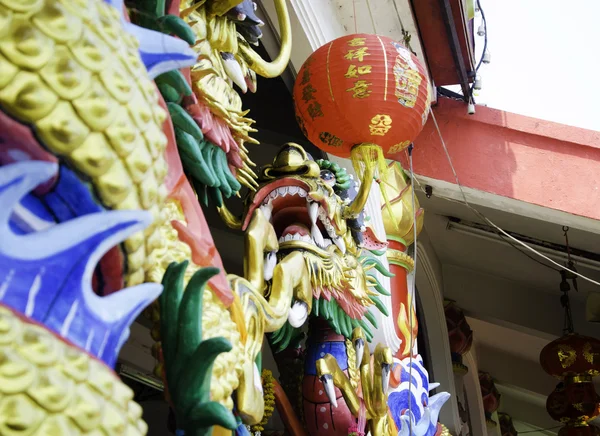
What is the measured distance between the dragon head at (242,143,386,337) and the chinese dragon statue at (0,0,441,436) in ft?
1.06

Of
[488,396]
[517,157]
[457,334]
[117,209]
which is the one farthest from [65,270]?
[488,396]

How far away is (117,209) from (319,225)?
126 centimetres

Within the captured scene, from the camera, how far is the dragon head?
188 cm

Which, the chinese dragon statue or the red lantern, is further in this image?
the red lantern

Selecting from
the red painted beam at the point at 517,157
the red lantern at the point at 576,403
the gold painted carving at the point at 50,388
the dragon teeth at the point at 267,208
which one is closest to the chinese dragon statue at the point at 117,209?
the gold painted carving at the point at 50,388

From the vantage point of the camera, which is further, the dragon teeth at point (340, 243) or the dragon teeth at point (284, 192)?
the dragon teeth at point (340, 243)

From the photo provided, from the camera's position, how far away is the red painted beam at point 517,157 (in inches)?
123

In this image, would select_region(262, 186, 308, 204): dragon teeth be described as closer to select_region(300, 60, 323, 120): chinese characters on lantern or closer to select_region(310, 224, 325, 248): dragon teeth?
select_region(310, 224, 325, 248): dragon teeth

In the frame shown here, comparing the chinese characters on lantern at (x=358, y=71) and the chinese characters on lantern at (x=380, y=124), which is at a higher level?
the chinese characters on lantern at (x=358, y=71)

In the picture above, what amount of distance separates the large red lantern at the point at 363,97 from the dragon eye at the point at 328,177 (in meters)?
0.07

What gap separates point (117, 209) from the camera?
0.78 metres

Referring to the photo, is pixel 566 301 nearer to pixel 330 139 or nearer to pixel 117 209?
pixel 330 139

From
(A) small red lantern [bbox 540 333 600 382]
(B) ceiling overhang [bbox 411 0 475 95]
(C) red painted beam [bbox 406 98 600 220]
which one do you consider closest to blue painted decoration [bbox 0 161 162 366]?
(B) ceiling overhang [bbox 411 0 475 95]

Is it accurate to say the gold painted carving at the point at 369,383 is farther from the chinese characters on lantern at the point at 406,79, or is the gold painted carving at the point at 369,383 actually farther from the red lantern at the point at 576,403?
the red lantern at the point at 576,403
